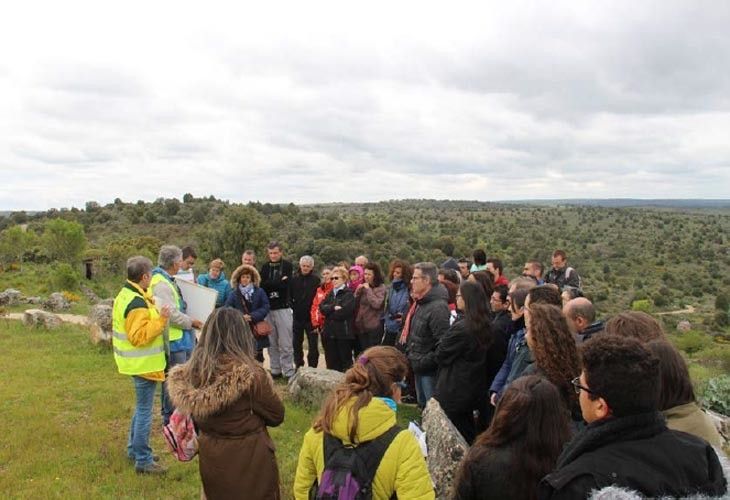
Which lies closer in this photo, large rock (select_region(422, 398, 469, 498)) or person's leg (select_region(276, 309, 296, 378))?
large rock (select_region(422, 398, 469, 498))

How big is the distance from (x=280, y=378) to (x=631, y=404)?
704cm

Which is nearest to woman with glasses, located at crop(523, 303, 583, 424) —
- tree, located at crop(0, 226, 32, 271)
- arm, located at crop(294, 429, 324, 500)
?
arm, located at crop(294, 429, 324, 500)

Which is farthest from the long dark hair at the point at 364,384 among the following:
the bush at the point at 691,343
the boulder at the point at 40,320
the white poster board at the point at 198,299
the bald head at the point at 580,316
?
the bush at the point at 691,343

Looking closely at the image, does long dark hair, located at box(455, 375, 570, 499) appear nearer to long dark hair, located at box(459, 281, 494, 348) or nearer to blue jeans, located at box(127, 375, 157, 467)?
long dark hair, located at box(459, 281, 494, 348)

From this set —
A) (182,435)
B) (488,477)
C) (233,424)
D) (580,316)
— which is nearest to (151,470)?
(182,435)

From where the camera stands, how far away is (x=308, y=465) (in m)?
2.82

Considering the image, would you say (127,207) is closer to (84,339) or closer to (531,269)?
(84,339)

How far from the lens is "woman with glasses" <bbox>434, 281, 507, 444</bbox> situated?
15.6 feet

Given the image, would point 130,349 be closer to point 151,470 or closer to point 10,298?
point 151,470

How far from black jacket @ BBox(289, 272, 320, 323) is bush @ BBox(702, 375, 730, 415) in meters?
6.77

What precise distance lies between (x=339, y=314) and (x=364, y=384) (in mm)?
4806

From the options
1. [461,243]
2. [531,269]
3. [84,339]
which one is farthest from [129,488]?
[461,243]

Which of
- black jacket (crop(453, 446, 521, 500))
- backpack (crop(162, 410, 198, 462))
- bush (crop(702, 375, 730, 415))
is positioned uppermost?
black jacket (crop(453, 446, 521, 500))

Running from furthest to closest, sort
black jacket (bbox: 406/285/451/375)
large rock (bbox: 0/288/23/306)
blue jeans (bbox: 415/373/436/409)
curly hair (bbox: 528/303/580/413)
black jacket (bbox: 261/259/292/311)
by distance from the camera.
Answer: large rock (bbox: 0/288/23/306)
black jacket (bbox: 261/259/292/311)
blue jeans (bbox: 415/373/436/409)
black jacket (bbox: 406/285/451/375)
curly hair (bbox: 528/303/580/413)
